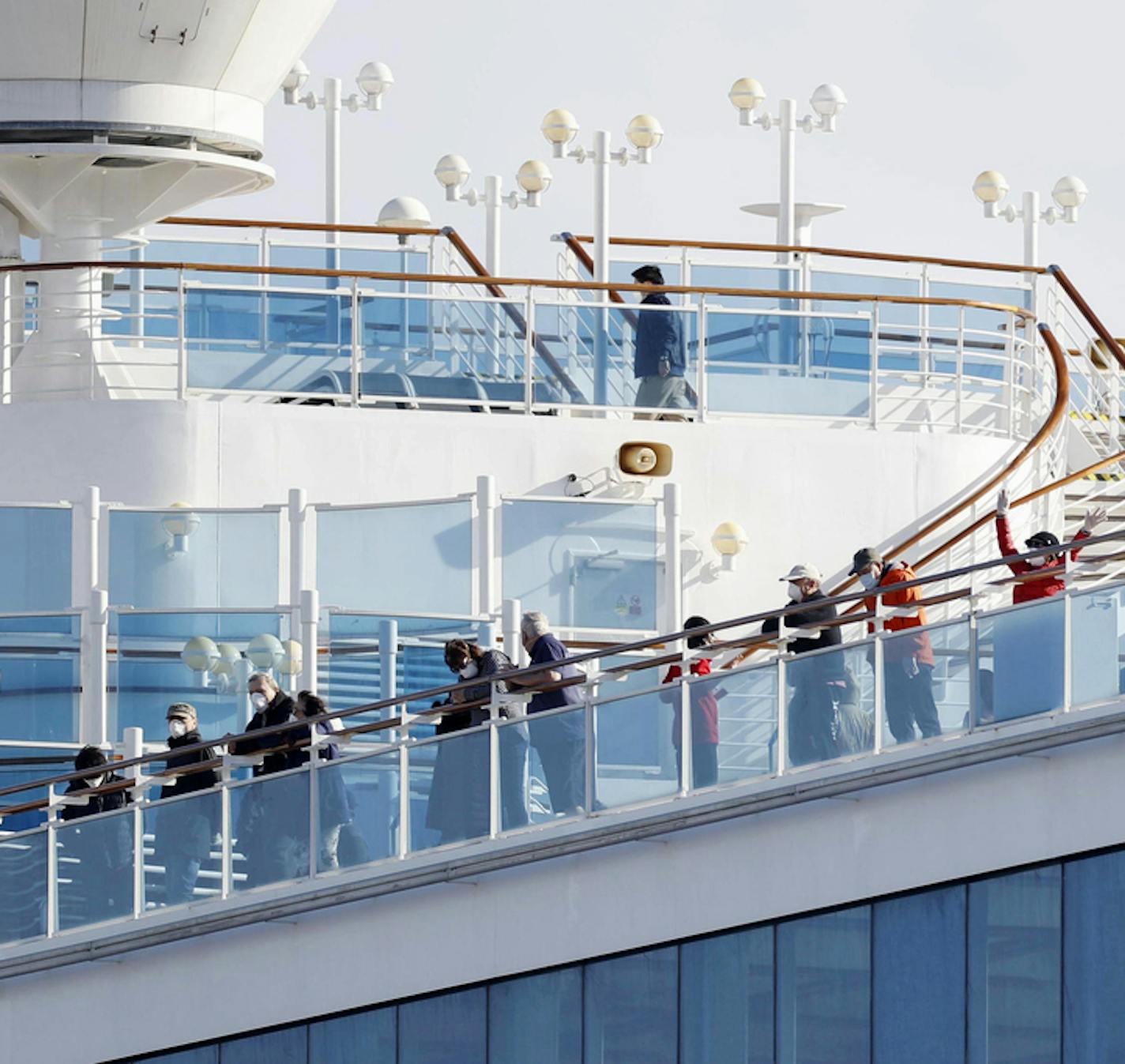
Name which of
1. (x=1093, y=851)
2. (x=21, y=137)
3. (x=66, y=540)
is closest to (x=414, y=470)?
(x=66, y=540)

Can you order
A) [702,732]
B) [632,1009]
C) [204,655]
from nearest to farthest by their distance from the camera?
[702,732], [632,1009], [204,655]

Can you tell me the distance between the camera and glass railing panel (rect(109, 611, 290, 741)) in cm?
2330

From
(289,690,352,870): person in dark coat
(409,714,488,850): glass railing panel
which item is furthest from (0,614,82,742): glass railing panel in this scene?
(409,714,488,850): glass railing panel

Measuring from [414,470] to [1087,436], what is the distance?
23.5 ft

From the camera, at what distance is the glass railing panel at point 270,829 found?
20.0m

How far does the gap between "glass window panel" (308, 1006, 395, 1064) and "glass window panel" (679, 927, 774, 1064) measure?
81.6 inches

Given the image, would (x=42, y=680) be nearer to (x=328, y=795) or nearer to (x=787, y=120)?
(x=328, y=795)

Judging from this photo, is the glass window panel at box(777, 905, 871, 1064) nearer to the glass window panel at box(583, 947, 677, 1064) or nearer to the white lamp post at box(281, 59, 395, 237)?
the glass window panel at box(583, 947, 677, 1064)

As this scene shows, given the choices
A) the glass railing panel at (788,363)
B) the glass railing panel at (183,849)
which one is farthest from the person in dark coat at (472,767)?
the glass railing panel at (788,363)

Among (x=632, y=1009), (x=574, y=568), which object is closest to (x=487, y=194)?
(x=574, y=568)

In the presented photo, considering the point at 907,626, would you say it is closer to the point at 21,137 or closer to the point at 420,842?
the point at 420,842

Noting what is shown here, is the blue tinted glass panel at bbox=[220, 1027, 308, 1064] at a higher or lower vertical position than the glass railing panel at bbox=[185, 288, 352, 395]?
lower

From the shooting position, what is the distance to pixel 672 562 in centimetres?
2461

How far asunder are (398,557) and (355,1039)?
16.5 ft
